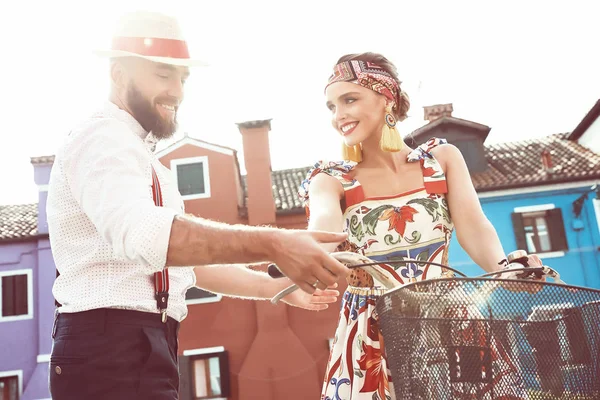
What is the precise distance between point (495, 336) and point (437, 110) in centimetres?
2120

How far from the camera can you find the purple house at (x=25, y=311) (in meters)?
19.1

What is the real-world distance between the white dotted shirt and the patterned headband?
0.98 m

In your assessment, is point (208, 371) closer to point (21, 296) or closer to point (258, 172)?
point (258, 172)

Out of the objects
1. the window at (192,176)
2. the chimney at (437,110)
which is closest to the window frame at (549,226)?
the chimney at (437,110)

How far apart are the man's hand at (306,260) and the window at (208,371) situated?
56.0ft

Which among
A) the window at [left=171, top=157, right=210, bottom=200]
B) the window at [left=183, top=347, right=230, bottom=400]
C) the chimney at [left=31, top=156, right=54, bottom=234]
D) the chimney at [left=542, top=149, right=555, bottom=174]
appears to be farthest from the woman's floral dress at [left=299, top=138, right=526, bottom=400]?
the chimney at [left=31, top=156, right=54, bottom=234]

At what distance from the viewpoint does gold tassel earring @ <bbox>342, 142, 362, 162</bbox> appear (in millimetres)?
2887

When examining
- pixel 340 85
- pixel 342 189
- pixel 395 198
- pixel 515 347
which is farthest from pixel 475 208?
pixel 515 347

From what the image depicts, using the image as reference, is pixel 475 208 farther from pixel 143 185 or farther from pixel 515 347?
pixel 143 185

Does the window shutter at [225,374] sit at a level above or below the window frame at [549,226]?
below

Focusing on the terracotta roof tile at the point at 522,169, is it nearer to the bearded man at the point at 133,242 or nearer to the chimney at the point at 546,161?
the chimney at the point at 546,161

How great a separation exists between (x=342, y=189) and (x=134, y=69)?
97 centimetres

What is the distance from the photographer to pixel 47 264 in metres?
→ 19.5

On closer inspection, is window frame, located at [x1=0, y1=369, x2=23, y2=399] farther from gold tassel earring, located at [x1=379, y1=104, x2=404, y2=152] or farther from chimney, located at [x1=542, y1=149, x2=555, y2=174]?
gold tassel earring, located at [x1=379, y1=104, x2=404, y2=152]
